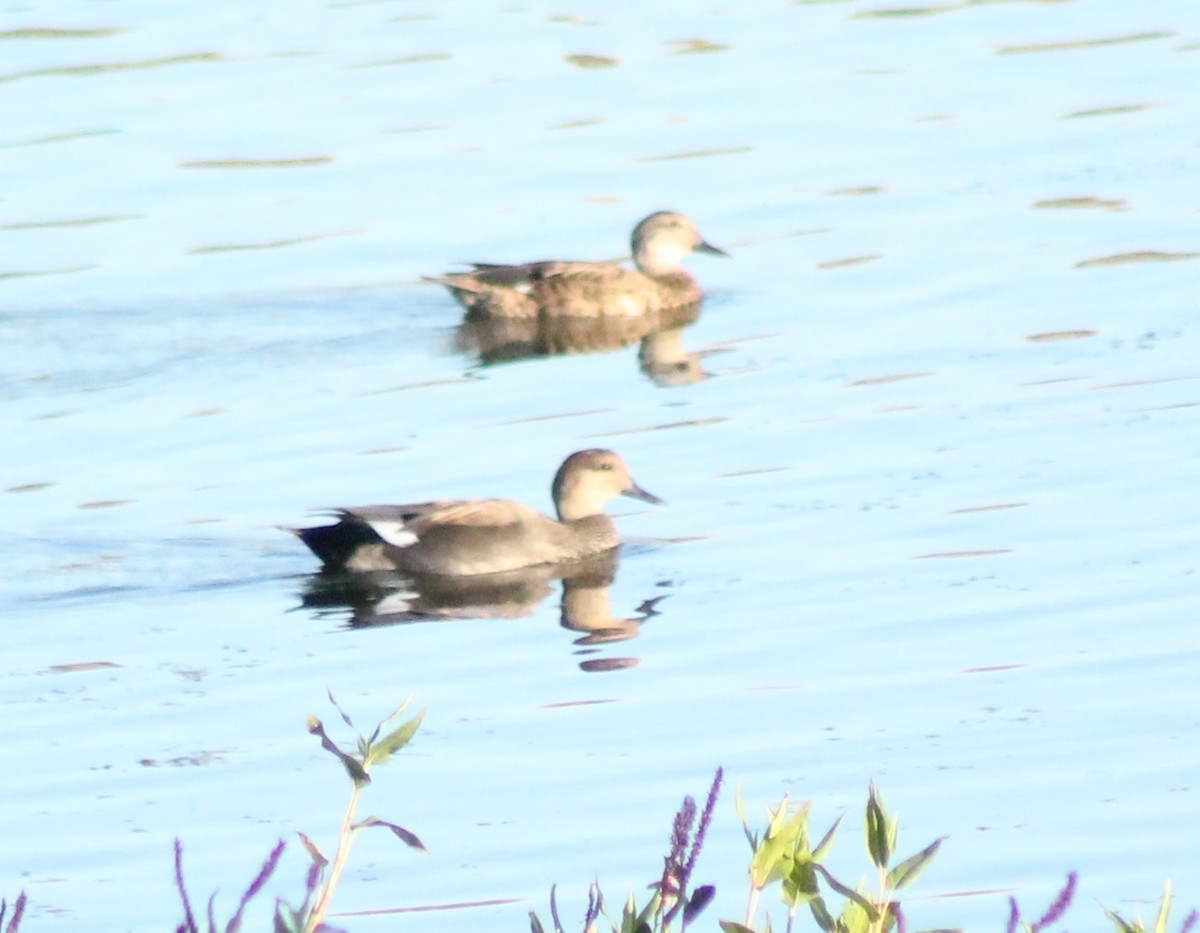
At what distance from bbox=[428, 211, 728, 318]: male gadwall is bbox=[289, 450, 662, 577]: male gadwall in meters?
4.44

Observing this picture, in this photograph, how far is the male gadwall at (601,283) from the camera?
1548 cm

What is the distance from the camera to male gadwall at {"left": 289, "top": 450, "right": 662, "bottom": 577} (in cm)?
1043

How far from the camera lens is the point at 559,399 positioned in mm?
13406

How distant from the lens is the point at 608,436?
1254 centimetres

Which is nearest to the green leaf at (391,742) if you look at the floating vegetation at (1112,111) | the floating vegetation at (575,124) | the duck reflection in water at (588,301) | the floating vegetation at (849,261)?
the duck reflection in water at (588,301)

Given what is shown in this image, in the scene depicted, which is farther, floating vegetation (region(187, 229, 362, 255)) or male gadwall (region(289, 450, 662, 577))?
floating vegetation (region(187, 229, 362, 255))

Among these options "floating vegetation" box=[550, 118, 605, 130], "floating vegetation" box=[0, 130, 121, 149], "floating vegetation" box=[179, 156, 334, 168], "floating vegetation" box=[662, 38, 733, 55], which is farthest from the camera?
"floating vegetation" box=[662, 38, 733, 55]

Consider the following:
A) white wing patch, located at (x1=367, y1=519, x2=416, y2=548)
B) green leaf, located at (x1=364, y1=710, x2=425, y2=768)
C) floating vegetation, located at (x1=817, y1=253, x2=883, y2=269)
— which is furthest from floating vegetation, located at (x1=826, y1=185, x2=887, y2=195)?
green leaf, located at (x1=364, y1=710, x2=425, y2=768)

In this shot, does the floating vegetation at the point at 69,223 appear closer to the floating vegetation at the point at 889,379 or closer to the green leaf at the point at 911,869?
the floating vegetation at the point at 889,379

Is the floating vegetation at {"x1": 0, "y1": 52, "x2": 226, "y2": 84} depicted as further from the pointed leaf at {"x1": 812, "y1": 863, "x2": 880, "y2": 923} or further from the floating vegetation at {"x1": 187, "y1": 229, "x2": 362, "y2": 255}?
the pointed leaf at {"x1": 812, "y1": 863, "x2": 880, "y2": 923}

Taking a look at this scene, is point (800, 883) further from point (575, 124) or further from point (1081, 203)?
point (575, 124)

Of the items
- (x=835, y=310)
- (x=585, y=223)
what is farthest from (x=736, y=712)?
(x=585, y=223)

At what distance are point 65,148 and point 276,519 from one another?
8.66 metres

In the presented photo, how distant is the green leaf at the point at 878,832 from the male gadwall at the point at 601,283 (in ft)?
40.5
